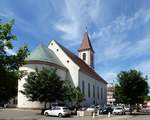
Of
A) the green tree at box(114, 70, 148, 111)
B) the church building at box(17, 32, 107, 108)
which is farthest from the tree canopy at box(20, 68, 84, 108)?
the green tree at box(114, 70, 148, 111)

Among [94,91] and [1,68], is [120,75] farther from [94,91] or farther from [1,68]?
[1,68]

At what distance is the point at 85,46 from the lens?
92.8 metres

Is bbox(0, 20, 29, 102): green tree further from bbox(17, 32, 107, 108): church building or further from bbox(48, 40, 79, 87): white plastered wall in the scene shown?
bbox(48, 40, 79, 87): white plastered wall

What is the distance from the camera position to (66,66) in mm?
70000

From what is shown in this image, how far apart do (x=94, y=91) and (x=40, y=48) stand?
26061 mm

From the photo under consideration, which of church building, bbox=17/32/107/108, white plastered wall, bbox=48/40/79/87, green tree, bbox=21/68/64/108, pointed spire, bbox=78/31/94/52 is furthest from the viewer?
pointed spire, bbox=78/31/94/52

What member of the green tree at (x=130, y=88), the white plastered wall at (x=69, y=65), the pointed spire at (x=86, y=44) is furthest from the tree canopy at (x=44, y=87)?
the pointed spire at (x=86, y=44)

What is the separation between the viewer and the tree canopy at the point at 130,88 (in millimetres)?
51719

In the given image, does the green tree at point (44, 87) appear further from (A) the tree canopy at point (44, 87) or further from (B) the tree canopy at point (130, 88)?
(B) the tree canopy at point (130, 88)

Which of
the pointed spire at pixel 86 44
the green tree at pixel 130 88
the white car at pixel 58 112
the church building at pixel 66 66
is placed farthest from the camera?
the pointed spire at pixel 86 44

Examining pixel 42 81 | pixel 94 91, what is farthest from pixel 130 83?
pixel 94 91

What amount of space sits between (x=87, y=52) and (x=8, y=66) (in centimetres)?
8014

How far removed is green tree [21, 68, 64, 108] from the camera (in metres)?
44.3

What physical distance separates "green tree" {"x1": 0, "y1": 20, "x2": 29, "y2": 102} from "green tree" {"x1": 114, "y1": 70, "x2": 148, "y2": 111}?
4033 centimetres
